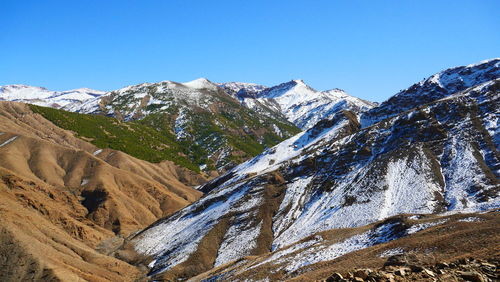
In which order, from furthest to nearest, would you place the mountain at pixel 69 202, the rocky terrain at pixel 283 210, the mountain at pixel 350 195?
the mountain at pixel 350 195 < the mountain at pixel 69 202 < the rocky terrain at pixel 283 210

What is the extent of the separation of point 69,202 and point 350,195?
85.2m

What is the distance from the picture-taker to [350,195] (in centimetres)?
9319

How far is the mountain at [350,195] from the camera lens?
75.6 m

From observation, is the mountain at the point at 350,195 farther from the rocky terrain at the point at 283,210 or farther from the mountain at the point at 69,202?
the mountain at the point at 69,202

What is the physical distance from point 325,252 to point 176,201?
10011 centimetres

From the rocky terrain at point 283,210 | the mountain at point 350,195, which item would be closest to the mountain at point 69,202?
the rocky terrain at point 283,210

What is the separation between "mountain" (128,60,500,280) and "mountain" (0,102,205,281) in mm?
12611

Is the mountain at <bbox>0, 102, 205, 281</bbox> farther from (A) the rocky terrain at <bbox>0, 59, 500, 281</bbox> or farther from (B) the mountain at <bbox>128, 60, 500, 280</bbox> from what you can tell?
(B) the mountain at <bbox>128, 60, 500, 280</bbox>

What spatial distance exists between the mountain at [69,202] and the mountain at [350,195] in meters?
12.6

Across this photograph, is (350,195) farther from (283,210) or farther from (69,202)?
(69,202)

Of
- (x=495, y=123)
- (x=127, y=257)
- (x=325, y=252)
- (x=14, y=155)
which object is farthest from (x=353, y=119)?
(x=14, y=155)

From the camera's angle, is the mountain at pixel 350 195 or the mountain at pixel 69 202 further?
the mountain at pixel 350 195

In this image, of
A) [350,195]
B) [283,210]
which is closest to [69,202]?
[283,210]

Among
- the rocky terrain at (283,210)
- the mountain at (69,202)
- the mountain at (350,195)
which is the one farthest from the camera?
the mountain at (350,195)
